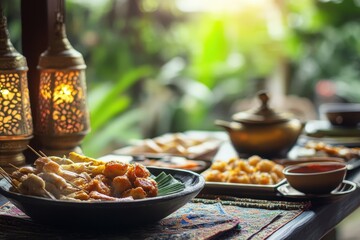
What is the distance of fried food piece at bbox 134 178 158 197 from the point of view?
5.56 feet

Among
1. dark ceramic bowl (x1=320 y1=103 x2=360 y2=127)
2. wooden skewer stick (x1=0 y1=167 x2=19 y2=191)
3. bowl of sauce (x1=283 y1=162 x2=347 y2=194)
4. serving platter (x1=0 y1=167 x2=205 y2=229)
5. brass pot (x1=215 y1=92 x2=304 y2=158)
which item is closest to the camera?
serving platter (x1=0 y1=167 x2=205 y2=229)

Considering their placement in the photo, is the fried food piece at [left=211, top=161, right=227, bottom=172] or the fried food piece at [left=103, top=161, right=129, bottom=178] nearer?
the fried food piece at [left=103, top=161, right=129, bottom=178]

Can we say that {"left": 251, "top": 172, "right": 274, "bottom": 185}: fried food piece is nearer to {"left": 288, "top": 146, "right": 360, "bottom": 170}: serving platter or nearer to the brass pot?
{"left": 288, "top": 146, "right": 360, "bottom": 170}: serving platter

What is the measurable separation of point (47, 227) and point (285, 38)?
4.98 meters

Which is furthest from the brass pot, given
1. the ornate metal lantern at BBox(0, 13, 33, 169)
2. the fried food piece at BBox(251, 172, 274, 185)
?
the ornate metal lantern at BBox(0, 13, 33, 169)

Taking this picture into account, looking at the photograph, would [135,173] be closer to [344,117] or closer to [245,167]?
[245,167]

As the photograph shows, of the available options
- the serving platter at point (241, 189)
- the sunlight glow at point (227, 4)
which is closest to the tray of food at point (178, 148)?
the serving platter at point (241, 189)

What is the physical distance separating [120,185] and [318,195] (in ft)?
2.14

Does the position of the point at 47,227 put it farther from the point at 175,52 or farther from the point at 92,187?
the point at 175,52

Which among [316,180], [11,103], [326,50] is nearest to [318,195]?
[316,180]

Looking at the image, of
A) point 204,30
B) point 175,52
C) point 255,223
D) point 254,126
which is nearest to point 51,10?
point 254,126

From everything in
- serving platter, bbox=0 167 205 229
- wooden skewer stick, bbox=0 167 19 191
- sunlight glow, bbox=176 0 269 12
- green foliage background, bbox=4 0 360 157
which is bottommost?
green foliage background, bbox=4 0 360 157

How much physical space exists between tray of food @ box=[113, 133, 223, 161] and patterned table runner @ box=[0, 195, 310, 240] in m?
0.67

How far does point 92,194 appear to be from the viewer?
5.43 feet
